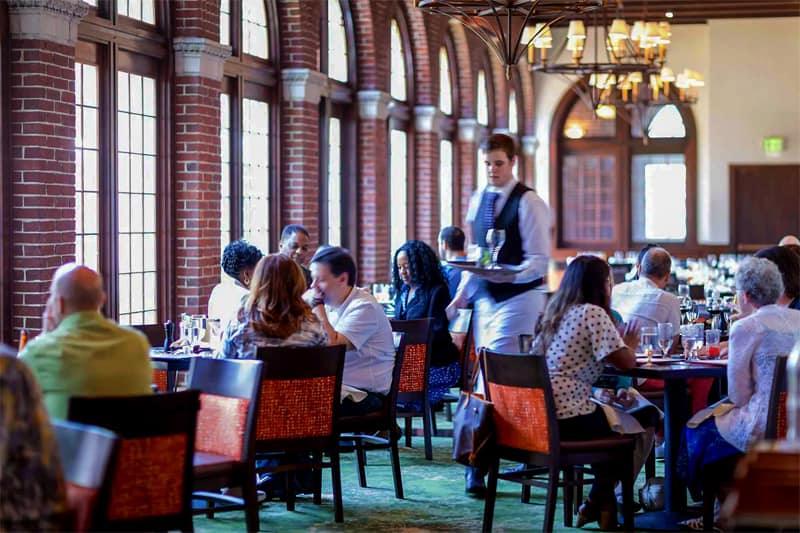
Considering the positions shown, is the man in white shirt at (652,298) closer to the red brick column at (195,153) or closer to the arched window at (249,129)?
the red brick column at (195,153)

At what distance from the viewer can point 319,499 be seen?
19.7 ft

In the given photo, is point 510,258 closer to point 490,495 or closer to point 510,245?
point 510,245

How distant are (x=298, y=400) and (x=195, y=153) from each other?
14.3ft

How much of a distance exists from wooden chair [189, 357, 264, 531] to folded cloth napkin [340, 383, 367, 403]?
1.23 m

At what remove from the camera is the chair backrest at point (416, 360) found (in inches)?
268

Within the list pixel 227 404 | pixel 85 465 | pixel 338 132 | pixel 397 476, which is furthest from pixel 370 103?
pixel 85 465

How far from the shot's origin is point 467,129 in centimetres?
1762

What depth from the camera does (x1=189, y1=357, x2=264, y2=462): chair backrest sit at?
450 cm

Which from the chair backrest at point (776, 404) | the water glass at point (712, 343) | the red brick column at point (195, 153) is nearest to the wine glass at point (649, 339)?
the water glass at point (712, 343)

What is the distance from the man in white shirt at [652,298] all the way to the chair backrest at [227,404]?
2642 mm

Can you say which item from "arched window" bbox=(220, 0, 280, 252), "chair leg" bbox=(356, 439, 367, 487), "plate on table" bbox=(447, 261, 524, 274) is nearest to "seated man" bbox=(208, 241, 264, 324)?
"chair leg" bbox=(356, 439, 367, 487)

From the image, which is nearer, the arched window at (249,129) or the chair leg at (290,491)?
the chair leg at (290,491)

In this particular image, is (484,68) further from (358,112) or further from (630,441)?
(630,441)

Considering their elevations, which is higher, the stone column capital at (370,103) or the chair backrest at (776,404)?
the stone column capital at (370,103)
